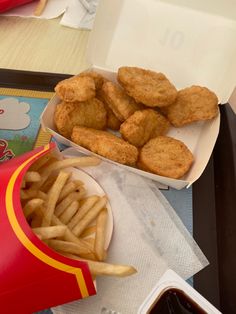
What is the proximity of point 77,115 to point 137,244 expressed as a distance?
447 mm

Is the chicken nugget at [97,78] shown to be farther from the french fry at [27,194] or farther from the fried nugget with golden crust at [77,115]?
the french fry at [27,194]

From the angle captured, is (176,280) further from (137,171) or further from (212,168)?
(212,168)

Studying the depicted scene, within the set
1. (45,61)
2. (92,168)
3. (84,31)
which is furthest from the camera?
(84,31)

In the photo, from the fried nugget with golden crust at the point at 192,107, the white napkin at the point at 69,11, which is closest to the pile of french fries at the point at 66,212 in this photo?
the fried nugget with golden crust at the point at 192,107

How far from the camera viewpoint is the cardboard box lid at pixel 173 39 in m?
1.37

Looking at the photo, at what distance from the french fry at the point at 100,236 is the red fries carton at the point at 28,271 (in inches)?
3.9

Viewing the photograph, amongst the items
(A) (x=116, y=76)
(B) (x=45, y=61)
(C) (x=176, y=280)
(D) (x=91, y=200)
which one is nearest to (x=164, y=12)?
(A) (x=116, y=76)

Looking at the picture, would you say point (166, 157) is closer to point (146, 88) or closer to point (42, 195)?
point (146, 88)

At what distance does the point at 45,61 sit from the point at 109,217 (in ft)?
2.86

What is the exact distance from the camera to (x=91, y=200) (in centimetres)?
96

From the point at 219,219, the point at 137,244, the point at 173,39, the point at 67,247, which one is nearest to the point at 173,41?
the point at 173,39

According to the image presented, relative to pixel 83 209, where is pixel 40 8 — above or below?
above

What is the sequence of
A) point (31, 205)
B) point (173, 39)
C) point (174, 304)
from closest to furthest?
point (174, 304) → point (31, 205) → point (173, 39)

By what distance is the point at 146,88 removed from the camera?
1144 mm
